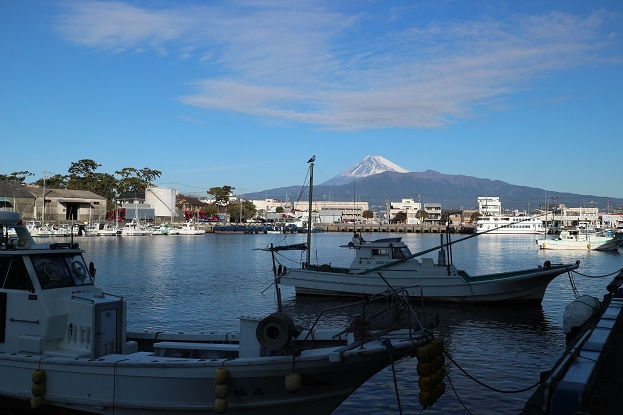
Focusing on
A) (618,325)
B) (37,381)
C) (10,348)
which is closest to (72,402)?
(37,381)

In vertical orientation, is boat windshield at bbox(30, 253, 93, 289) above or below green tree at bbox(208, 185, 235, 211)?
below

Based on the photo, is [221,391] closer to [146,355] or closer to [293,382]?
[293,382]

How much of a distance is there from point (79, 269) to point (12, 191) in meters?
111

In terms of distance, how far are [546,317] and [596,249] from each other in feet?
214

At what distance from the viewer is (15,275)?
13.2 metres

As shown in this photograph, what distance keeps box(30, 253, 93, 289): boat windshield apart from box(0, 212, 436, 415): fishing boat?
2 centimetres

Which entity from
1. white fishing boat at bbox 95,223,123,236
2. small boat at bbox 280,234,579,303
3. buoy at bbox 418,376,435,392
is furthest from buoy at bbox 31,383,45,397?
white fishing boat at bbox 95,223,123,236

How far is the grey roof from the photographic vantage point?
109 metres

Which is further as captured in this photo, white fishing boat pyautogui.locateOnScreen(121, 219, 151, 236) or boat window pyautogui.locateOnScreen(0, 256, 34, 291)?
white fishing boat pyautogui.locateOnScreen(121, 219, 151, 236)

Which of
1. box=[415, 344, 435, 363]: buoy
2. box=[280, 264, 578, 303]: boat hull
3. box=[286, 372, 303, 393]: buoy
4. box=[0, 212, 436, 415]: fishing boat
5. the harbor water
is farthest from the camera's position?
box=[280, 264, 578, 303]: boat hull

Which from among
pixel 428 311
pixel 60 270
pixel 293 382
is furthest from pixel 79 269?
pixel 428 311

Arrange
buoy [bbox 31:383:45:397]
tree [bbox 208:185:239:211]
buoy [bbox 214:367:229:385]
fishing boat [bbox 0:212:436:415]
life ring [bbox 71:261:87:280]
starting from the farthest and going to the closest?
tree [bbox 208:185:239:211], life ring [bbox 71:261:87:280], buoy [bbox 31:383:45:397], fishing boat [bbox 0:212:436:415], buoy [bbox 214:367:229:385]

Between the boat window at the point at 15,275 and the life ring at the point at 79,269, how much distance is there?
1.09 meters

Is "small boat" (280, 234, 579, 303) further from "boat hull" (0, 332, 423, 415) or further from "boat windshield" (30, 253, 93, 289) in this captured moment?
"boat hull" (0, 332, 423, 415)
